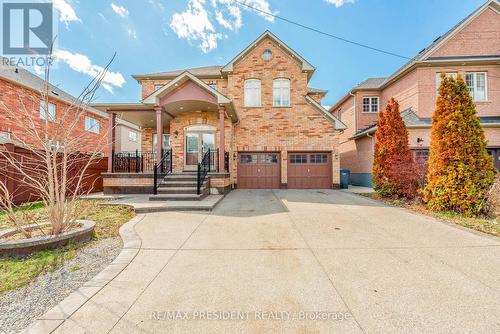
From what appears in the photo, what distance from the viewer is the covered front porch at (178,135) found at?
9.58m

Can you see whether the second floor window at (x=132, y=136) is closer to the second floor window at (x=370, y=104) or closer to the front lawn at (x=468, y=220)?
the second floor window at (x=370, y=104)

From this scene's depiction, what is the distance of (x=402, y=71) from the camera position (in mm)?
13414

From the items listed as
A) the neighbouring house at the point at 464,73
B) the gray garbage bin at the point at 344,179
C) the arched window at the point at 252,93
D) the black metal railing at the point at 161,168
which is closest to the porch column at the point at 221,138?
the black metal railing at the point at 161,168

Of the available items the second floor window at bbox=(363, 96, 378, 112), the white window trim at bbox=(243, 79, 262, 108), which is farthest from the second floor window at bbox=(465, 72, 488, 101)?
the white window trim at bbox=(243, 79, 262, 108)

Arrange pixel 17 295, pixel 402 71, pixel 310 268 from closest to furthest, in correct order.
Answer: pixel 17 295 → pixel 310 268 → pixel 402 71

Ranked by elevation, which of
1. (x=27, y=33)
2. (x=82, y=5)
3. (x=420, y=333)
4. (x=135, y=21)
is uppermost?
(x=135, y=21)

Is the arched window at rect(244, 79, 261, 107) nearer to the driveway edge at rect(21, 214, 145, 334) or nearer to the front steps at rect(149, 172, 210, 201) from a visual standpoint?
the front steps at rect(149, 172, 210, 201)

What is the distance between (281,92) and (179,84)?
6009mm

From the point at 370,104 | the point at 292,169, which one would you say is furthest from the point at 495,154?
the point at 292,169

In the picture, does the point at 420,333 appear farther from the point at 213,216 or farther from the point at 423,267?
the point at 213,216

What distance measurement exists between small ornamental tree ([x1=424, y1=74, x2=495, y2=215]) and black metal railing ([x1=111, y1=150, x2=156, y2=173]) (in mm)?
11939

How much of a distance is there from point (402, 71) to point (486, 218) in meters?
11.1

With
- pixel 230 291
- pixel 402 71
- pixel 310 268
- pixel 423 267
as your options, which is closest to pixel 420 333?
pixel 310 268

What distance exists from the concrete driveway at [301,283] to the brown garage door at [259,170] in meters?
7.75
